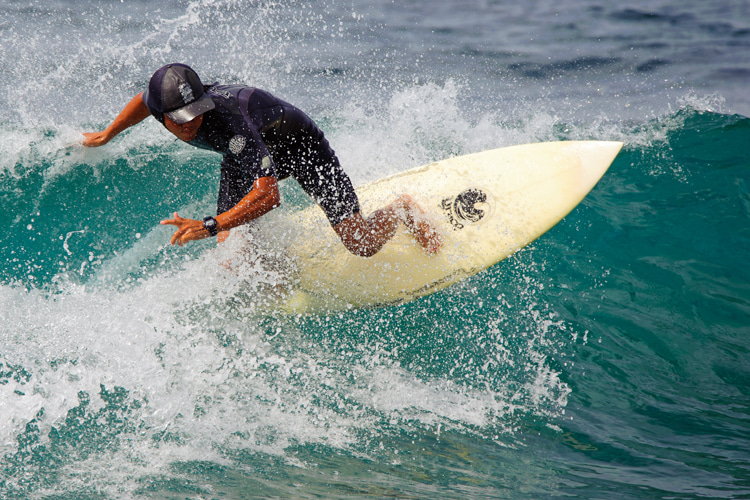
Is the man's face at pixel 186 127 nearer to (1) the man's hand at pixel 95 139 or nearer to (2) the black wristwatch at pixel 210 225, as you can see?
(2) the black wristwatch at pixel 210 225

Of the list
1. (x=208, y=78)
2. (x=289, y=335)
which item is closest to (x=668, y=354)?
(x=289, y=335)

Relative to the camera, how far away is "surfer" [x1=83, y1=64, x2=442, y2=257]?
2838mm

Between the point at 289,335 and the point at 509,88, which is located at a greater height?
the point at 509,88

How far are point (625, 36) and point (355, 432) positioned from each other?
9.22 metres

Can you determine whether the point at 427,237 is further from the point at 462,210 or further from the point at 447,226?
the point at 462,210

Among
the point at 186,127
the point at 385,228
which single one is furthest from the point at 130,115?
the point at 385,228

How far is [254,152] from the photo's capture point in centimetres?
293

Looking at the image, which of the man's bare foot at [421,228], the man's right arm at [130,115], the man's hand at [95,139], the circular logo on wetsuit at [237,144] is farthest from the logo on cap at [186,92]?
the man's bare foot at [421,228]

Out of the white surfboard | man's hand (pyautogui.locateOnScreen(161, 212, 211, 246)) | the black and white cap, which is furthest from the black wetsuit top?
the white surfboard

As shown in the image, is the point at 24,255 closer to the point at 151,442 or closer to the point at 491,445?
the point at 151,442

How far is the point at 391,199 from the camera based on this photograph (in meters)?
4.20

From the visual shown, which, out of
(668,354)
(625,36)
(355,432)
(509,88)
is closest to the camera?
(355,432)

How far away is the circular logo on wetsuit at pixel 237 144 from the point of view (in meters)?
2.94

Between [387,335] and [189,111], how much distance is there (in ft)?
6.88
